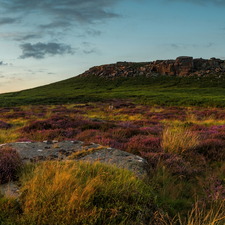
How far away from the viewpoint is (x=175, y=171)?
5.08m

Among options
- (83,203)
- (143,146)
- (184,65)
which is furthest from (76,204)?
(184,65)

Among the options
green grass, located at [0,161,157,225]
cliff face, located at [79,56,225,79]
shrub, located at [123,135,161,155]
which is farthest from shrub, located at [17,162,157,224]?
cliff face, located at [79,56,225,79]

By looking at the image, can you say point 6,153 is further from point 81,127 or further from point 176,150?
point 81,127

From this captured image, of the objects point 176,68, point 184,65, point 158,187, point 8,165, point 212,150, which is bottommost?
point 212,150

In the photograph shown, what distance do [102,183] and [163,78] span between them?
387 ft

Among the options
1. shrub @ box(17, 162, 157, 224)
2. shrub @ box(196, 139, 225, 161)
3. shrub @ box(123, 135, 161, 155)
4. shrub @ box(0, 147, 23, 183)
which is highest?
shrub @ box(0, 147, 23, 183)

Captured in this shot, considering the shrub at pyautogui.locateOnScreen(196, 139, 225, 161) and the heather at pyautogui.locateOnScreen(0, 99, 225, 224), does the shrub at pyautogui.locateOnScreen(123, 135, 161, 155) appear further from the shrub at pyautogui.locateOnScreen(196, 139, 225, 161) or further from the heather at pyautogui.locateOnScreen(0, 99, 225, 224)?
the shrub at pyautogui.locateOnScreen(196, 139, 225, 161)

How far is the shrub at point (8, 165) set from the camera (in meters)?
3.50

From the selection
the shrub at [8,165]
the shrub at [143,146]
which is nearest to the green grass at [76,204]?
the shrub at [8,165]

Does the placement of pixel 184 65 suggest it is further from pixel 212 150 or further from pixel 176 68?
pixel 212 150

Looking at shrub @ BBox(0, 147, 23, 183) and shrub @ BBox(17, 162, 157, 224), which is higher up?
shrub @ BBox(0, 147, 23, 183)

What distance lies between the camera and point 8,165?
3766mm

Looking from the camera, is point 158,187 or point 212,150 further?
point 212,150

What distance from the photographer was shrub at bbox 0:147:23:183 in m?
3.50
